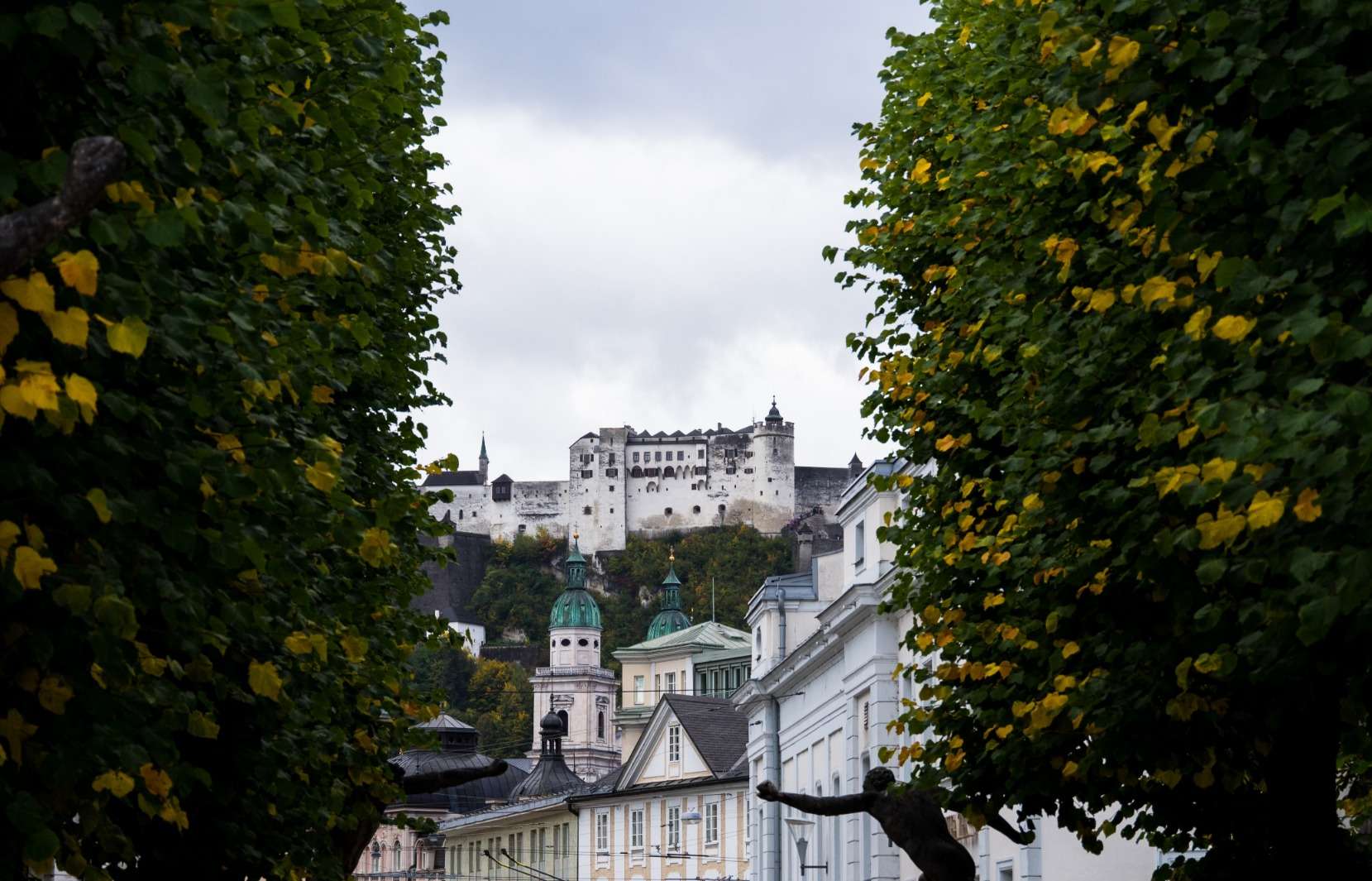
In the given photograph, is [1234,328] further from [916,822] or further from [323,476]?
[916,822]

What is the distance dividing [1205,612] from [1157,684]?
2.17 m

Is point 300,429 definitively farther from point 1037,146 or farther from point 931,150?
point 931,150

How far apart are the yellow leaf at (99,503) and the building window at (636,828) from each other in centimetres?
7766

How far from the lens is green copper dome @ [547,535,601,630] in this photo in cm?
17525

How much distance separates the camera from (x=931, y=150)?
69.1 ft

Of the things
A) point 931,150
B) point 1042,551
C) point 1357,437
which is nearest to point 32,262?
point 1357,437

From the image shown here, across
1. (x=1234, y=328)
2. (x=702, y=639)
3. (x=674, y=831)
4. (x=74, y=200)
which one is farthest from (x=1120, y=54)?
(x=702, y=639)

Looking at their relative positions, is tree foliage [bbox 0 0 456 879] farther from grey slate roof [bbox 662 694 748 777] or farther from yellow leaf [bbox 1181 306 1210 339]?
grey slate roof [bbox 662 694 748 777]

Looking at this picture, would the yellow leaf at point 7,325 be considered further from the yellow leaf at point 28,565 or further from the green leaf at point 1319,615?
the green leaf at point 1319,615

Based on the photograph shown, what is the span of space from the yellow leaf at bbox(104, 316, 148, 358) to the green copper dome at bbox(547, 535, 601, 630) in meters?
166

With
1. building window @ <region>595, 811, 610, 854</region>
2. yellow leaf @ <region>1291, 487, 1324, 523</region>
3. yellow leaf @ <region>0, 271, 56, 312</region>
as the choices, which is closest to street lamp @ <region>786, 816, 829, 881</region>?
building window @ <region>595, 811, 610, 854</region>

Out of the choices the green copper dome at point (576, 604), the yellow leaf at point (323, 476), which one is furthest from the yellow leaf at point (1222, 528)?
the green copper dome at point (576, 604)

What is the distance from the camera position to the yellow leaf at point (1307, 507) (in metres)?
10.5

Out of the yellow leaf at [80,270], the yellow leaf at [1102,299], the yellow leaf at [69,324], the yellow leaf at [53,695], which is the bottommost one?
the yellow leaf at [53,695]
